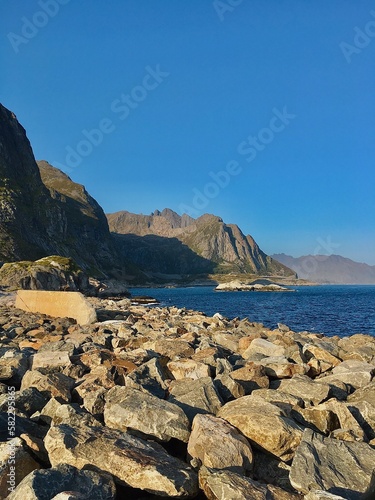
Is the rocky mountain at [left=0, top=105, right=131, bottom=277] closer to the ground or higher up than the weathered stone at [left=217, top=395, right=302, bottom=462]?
higher up

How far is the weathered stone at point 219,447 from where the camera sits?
5645 millimetres

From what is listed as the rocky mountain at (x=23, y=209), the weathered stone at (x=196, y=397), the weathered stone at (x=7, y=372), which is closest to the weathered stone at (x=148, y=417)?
the weathered stone at (x=196, y=397)

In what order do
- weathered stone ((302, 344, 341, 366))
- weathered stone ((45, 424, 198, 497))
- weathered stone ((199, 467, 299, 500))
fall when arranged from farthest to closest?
weathered stone ((302, 344, 341, 366)), weathered stone ((45, 424, 198, 497)), weathered stone ((199, 467, 299, 500))

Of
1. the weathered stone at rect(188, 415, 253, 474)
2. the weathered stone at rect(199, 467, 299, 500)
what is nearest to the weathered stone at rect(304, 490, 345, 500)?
the weathered stone at rect(199, 467, 299, 500)

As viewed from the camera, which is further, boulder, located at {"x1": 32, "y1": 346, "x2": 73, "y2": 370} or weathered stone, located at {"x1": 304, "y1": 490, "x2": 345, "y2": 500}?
boulder, located at {"x1": 32, "y1": 346, "x2": 73, "y2": 370}

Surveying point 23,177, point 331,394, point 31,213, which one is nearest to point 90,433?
point 331,394

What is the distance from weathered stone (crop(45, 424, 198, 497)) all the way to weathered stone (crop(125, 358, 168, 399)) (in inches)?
97.1

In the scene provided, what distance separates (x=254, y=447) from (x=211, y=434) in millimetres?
962

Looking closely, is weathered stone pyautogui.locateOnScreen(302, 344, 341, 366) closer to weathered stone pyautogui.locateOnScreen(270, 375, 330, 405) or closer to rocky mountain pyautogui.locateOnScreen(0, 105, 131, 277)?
weathered stone pyautogui.locateOnScreen(270, 375, 330, 405)

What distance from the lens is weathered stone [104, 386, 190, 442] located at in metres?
6.36

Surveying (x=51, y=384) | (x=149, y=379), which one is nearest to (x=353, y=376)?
(x=149, y=379)

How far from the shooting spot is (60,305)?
26.2 metres

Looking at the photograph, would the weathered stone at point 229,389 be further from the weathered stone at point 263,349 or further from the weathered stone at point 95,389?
the weathered stone at point 263,349

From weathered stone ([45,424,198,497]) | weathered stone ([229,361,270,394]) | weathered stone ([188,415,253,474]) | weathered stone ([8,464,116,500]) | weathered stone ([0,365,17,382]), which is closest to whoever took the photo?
weathered stone ([8,464,116,500])
